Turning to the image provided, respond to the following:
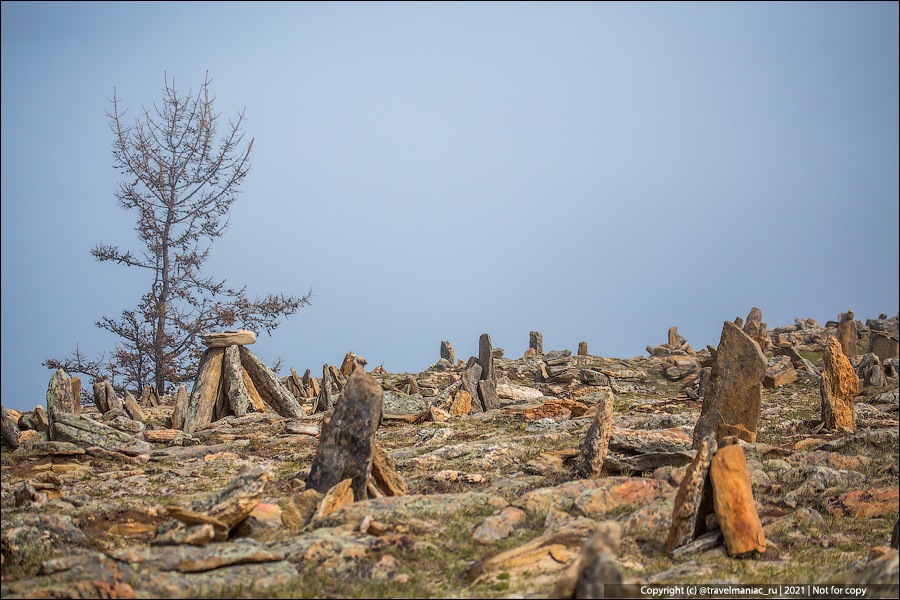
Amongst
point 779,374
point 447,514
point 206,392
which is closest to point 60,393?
point 206,392

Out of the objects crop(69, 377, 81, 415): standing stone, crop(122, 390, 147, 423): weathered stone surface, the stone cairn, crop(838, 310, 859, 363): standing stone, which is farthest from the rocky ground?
crop(838, 310, 859, 363): standing stone

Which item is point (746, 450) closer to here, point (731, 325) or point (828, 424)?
point (731, 325)

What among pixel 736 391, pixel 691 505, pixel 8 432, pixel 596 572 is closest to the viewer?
pixel 596 572

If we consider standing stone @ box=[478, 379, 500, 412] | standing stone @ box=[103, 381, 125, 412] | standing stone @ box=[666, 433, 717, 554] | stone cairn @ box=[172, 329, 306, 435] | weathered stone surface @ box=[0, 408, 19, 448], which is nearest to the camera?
standing stone @ box=[666, 433, 717, 554]

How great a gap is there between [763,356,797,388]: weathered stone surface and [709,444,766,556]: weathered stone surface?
1693 cm

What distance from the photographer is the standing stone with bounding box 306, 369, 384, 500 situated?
Answer: 861cm

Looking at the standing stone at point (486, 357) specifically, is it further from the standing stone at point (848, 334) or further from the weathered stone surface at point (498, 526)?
the standing stone at point (848, 334)

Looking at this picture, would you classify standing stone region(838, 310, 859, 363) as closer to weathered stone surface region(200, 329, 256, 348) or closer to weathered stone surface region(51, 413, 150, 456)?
weathered stone surface region(200, 329, 256, 348)

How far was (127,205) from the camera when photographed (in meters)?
26.7

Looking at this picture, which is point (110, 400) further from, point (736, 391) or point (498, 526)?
point (736, 391)

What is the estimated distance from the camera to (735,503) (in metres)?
7.12

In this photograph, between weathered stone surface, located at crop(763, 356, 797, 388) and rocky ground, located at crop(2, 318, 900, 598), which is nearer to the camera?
rocky ground, located at crop(2, 318, 900, 598)

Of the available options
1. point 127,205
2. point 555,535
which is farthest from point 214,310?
point 555,535

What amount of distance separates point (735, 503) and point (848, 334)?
94.9 ft
